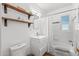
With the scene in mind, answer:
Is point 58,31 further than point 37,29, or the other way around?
point 58,31

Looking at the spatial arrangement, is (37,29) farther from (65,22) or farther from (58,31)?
(65,22)

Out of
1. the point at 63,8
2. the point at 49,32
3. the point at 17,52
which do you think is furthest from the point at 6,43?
the point at 63,8

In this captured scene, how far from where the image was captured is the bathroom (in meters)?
0.99

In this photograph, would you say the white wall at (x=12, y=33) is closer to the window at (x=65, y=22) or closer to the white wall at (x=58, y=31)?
the white wall at (x=58, y=31)

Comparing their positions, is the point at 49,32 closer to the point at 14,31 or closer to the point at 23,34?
the point at 23,34

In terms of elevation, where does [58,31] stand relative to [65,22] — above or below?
below

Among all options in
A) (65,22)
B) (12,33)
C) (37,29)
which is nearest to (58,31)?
(65,22)

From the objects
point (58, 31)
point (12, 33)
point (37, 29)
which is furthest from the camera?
point (58, 31)

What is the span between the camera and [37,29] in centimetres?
174

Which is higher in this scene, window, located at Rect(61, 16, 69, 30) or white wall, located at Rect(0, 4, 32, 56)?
window, located at Rect(61, 16, 69, 30)

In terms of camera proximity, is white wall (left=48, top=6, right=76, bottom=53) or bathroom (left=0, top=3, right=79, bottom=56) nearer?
bathroom (left=0, top=3, right=79, bottom=56)

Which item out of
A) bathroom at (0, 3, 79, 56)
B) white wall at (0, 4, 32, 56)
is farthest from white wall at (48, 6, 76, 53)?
white wall at (0, 4, 32, 56)

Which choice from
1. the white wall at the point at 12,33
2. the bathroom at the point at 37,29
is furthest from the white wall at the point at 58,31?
the white wall at the point at 12,33

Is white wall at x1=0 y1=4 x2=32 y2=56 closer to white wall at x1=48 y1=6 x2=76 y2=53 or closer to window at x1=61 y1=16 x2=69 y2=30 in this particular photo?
white wall at x1=48 y1=6 x2=76 y2=53
